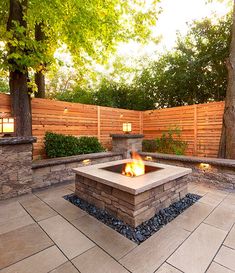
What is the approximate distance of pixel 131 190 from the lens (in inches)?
89.7

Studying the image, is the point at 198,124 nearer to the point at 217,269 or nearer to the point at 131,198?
the point at 131,198

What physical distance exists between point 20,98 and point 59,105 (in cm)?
145

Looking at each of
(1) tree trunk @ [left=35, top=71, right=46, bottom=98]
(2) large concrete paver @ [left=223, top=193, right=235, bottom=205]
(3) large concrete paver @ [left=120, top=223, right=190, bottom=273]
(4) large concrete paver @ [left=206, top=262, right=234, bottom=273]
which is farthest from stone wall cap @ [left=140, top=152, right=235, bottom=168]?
(1) tree trunk @ [left=35, top=71, right=46, bottom=98]

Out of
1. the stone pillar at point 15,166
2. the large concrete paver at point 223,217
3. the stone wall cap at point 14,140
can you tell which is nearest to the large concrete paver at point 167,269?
the large concrete paver at point 223,217

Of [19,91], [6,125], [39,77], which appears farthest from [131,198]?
[39,77]

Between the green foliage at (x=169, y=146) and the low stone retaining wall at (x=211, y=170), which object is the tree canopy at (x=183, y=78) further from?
the low stone retaining wall at (x=211, y=170)

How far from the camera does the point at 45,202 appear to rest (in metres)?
3.19

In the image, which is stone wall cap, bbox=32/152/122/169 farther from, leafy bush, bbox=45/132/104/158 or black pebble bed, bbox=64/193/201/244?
black pebble bed, bbox=64/193/201/244

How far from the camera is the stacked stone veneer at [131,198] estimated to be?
2.39 meters

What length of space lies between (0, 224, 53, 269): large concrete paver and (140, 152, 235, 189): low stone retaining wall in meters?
3.66

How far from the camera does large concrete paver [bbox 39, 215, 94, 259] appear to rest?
1911 mm

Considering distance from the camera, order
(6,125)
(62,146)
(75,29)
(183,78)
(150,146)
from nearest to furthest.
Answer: (6,125), (75,29), (62,146), (150,146), (183,78)

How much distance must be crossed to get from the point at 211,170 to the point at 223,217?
170cm

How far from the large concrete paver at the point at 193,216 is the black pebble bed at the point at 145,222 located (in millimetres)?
85
